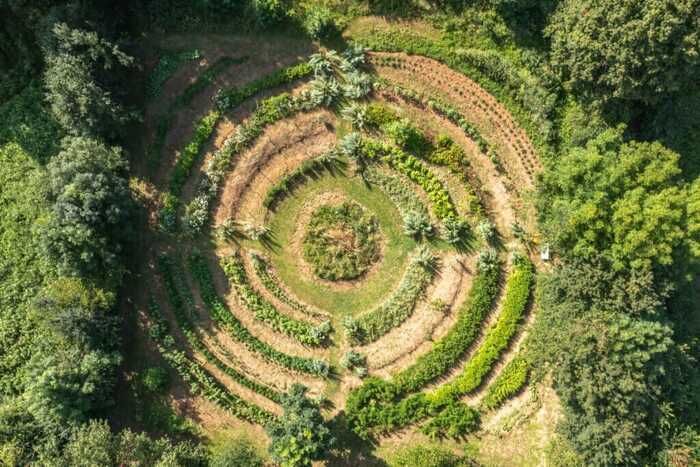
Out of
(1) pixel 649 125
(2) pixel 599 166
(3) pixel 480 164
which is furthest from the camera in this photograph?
(3) pixel 480 164

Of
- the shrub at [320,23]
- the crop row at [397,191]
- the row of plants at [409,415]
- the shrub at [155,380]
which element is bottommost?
the row of plants at [409,415]

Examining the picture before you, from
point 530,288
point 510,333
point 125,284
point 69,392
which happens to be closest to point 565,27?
point 530,288

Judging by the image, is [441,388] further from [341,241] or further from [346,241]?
[341,241]

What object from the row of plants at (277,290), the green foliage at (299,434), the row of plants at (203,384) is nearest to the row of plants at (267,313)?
the row of plants at (277,290)

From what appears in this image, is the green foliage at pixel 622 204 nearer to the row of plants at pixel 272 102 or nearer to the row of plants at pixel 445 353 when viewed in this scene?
the row of plants at pixel 445 353

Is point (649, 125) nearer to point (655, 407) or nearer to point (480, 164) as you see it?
point (480, 164)

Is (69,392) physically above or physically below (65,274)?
below
